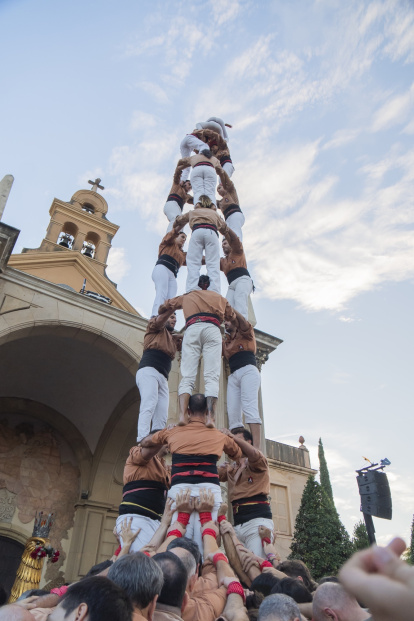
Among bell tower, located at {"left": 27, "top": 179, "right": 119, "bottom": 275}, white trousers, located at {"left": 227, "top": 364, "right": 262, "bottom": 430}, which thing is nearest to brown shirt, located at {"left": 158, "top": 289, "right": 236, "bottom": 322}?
white trousers, located at {"left": 227, "top": 364, "right": 262, "bottom": 430}

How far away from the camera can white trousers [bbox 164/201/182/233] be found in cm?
863

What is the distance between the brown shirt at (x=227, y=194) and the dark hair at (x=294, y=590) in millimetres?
7141

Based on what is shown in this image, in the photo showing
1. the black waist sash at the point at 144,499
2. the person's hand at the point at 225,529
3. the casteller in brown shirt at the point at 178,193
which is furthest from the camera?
the casteller in brown shirt at the point at 178,193

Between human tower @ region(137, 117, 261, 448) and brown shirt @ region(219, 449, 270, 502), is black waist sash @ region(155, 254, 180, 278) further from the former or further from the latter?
brown shirt @ region(219, 449, 270, 502)

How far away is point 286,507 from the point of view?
55.3 feet

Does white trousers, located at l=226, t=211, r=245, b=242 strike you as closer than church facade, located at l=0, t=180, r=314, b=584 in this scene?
Yes

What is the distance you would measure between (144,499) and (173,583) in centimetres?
325

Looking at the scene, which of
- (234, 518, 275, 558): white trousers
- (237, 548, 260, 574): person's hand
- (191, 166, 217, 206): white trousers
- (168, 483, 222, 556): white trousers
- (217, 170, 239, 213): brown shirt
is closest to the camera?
(237, 548, 260, 574): person's hand

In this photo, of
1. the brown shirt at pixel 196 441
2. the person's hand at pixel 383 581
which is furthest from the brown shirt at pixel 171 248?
the person's hand at pixel 383 581

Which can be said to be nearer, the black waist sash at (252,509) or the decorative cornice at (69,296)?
the black waist sash at (252,509)

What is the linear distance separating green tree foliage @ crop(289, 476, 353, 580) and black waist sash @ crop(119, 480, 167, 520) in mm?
10194

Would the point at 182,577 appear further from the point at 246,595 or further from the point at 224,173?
the point at 224,173

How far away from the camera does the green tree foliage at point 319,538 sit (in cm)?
1352

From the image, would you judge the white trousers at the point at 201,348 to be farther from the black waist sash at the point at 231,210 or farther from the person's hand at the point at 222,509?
the black waist sash at the point at 231,210
